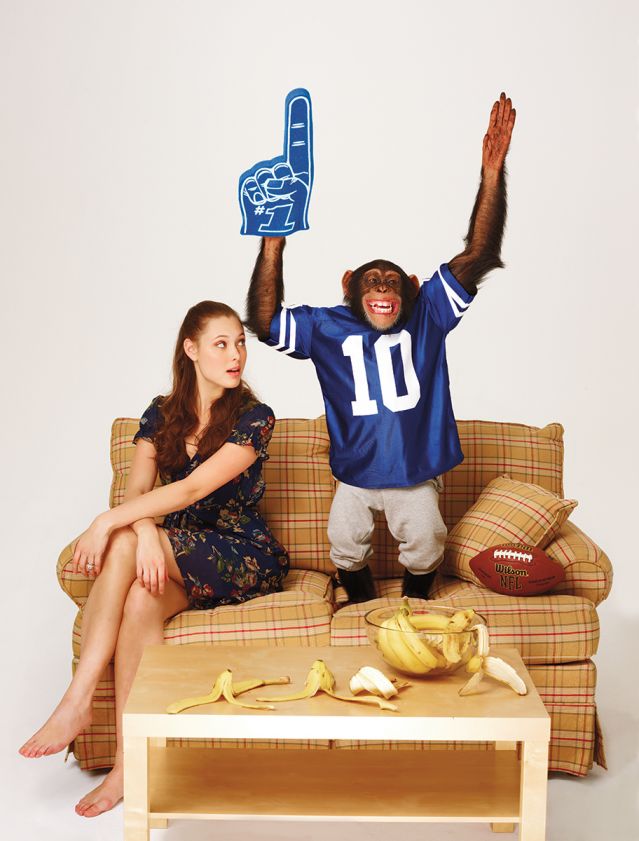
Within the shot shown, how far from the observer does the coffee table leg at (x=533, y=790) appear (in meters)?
2.40

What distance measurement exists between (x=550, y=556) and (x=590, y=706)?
1.44 feet

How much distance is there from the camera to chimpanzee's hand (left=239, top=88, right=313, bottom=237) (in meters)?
3.58

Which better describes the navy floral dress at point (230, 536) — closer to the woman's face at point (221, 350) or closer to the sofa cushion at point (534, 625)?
the woman's face at point (221, 350)

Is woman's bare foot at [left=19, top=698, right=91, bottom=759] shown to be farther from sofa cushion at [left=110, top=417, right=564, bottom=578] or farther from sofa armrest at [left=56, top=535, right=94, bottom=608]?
sofa cushion at [left=110, top=417, right=564, bottom=578]

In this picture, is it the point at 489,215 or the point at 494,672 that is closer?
the point at 494,672

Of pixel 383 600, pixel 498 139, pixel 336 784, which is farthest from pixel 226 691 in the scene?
pixel 498 139

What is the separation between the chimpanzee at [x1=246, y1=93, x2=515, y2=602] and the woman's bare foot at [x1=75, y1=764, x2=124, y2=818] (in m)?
0.85

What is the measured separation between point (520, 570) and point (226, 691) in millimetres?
1030

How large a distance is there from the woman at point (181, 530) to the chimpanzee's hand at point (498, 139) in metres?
0.86

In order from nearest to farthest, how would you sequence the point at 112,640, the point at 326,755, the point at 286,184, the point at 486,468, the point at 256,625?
the point at 326,755 → the point at 112,640 → the point at 256,625 → the point at 286,184 → the point at 486,468

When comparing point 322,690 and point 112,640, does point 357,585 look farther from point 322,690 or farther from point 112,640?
point 322,690

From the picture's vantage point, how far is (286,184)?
362 cm

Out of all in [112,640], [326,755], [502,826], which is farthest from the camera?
[112,640]

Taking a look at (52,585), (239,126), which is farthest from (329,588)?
(239,126)
